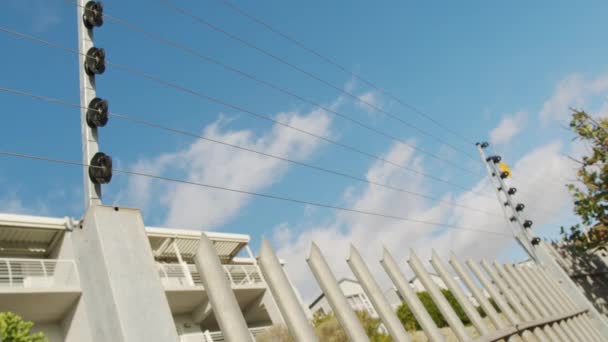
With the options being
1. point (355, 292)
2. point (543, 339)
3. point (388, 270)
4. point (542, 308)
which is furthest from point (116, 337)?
point (355, 292)

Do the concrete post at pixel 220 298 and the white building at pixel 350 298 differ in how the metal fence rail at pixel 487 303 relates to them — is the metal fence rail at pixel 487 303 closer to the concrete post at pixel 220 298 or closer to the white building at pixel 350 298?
the concrete post at pixel 220 298

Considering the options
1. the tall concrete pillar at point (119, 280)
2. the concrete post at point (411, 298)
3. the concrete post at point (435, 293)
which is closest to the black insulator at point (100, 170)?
the tall concrete pillar at point (119, 280)

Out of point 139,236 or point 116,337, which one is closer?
point 116,337

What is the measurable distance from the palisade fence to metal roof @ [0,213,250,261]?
15.5 metres

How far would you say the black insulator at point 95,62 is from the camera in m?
2.98

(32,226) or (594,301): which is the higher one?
(32,226)

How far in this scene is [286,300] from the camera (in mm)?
2674

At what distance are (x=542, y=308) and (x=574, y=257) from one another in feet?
18.5

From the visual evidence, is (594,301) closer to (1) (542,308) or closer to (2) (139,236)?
(1) (542,308)

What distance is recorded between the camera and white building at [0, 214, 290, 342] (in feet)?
43.9

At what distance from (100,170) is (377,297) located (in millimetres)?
2459

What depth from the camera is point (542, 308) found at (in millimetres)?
6082

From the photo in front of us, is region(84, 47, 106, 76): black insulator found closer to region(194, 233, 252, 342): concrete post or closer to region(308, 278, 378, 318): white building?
region(194, 233, 252, 342): concrete post

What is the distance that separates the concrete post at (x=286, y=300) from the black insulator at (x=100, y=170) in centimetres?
114
